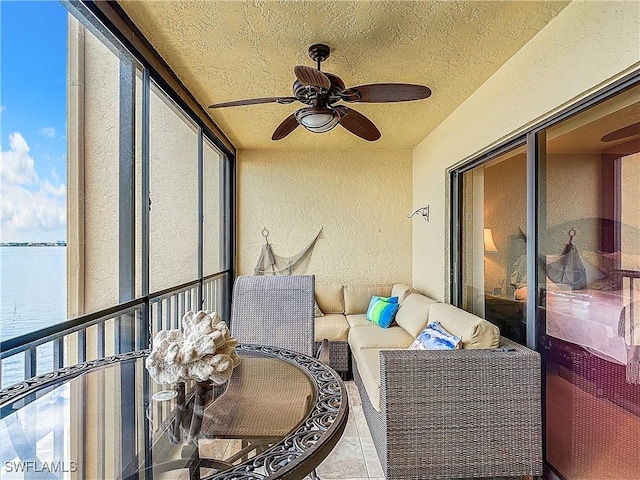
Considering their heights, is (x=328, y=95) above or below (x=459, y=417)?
above

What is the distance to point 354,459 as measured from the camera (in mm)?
2375

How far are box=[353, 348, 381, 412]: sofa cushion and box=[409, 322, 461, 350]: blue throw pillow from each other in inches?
12.5

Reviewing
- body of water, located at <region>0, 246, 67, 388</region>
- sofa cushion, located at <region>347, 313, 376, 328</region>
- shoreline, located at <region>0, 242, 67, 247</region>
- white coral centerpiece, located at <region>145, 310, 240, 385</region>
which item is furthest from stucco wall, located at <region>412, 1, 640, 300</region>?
shoreline, located at <region>0, 242, 67, 247</region>

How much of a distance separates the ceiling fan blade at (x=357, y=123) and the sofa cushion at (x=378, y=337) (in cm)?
165

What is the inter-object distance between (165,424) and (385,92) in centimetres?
186

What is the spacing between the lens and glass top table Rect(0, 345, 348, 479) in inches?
41.7

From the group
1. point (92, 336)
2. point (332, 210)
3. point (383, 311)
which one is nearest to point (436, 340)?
point (383, 311)

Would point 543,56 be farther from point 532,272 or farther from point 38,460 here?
point 38,460

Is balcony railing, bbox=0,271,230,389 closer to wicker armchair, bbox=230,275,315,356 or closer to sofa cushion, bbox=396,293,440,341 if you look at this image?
wicker armchair, bbox=230,275,315,356

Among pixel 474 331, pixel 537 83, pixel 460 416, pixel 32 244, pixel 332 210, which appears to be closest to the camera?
pixel 460 416

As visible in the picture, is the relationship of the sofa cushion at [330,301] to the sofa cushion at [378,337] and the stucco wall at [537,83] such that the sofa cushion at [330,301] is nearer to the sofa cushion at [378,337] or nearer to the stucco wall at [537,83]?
the sofa cushion at [378,337]

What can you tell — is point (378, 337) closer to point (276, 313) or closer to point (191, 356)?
point (276, 313)

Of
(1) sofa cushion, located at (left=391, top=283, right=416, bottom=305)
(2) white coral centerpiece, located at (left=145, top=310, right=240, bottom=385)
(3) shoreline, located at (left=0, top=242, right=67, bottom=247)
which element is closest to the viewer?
(2) white coral centerpiece, located at (left=145, top=310, right=240, bottom=385)

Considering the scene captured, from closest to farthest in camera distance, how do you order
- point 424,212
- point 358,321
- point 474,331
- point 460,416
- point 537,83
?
point 460,416
point 537,83
point 474,331
point 358,321
point 424,212
